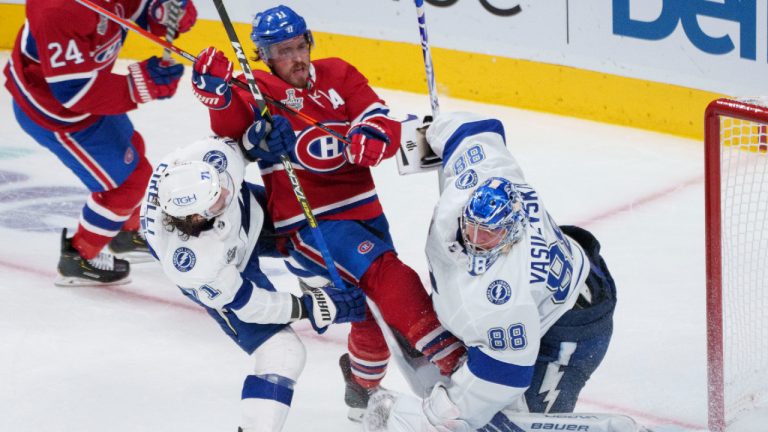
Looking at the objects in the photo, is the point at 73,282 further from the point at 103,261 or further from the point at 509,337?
the point at 509,337

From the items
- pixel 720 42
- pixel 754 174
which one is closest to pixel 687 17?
pixel 720 42

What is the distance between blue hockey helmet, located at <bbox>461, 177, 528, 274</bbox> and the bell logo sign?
2.41 metres

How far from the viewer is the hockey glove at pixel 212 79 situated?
2996mm

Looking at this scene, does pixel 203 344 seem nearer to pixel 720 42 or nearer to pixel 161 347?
pixel 161 347

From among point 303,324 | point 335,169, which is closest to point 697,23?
point 303,324

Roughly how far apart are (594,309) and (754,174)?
722 millimetres

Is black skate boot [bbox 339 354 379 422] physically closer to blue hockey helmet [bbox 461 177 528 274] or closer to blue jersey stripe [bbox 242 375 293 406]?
blue jersey stripe [bbox 242 375 293 406]

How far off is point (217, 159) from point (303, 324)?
3.71ft

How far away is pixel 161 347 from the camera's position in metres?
3.86

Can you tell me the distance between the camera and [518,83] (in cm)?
562

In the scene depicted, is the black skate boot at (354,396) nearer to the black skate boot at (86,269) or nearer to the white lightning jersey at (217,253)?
the white lightning jersey at (217,253)

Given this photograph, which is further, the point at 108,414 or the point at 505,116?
the point at 505,116

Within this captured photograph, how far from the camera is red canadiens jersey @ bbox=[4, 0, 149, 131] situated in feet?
12.7

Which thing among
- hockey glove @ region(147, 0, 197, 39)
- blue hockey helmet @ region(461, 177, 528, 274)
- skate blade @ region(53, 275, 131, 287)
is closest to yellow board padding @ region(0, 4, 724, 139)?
hockey glove @ region(147, 0, 197, 39)
